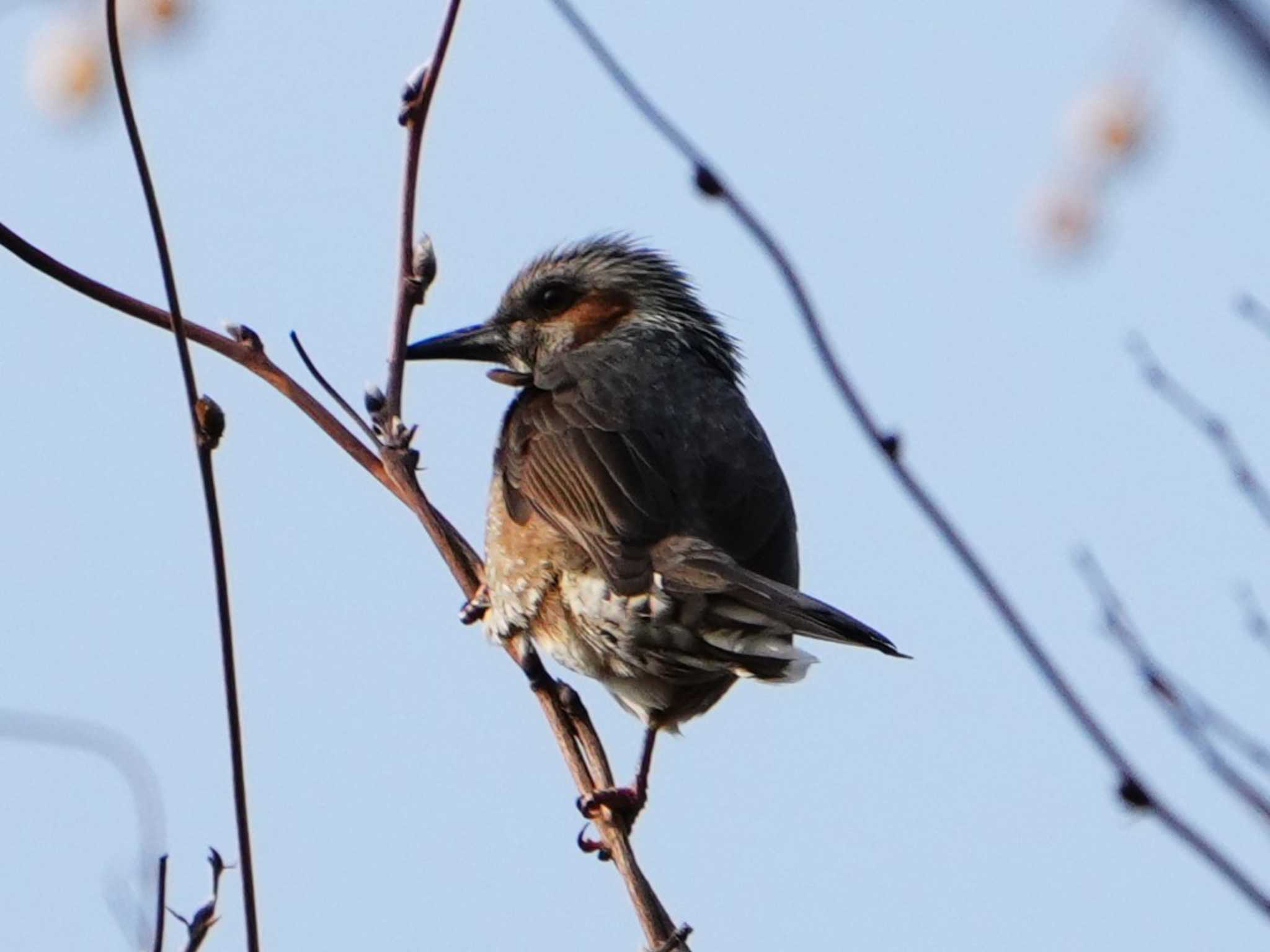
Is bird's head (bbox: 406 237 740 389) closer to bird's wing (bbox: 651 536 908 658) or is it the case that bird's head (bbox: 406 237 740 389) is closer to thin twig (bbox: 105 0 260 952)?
bird's wing (bbox: 651 536 908 658)

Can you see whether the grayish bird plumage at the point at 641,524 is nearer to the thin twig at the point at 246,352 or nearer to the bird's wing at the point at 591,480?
the bird's wing at the point at 591,480

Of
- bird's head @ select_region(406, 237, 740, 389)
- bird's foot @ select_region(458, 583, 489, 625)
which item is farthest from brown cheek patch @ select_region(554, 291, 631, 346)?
bird's foot @ select_region(458, 583, 489, 625)

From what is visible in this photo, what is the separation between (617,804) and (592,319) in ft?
9.41

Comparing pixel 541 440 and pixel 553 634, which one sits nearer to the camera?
→ pixel 553 634

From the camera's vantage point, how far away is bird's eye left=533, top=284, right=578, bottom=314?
630 centimetres

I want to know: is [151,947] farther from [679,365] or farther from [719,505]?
[679,365]

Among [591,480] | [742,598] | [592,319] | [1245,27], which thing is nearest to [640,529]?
[591,480]

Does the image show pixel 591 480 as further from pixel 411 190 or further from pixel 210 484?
pixel 210 484

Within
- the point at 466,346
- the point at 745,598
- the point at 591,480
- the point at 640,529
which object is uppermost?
the point at 466,346

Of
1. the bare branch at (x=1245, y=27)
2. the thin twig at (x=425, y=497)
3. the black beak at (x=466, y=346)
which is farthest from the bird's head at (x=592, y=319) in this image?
the bare branch at (x=1245, y=27)

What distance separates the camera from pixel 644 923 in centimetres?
303

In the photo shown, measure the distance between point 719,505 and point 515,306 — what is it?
1.53 m

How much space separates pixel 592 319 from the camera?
638 cm

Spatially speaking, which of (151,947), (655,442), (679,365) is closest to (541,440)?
(655,442)
